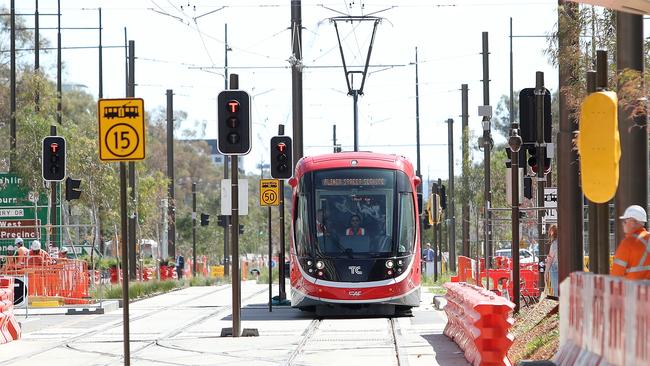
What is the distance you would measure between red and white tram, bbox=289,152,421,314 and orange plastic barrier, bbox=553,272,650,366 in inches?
525

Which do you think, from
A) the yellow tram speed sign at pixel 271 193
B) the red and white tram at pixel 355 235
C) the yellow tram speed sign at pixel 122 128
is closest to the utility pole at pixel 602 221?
the yellow tram speed sign at pixel 122 128

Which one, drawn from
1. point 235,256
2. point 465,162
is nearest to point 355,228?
A: point 235,256

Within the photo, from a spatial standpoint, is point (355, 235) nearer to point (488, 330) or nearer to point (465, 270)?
point (488, 330)

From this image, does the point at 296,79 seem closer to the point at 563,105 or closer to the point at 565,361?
the point at 563,105

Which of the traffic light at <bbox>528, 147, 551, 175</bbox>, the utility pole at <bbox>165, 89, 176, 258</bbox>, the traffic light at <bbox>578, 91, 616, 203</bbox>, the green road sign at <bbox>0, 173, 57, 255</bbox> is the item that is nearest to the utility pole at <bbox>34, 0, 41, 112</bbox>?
the green road sign at <bbox>0, 173, 57, 255</bbox>

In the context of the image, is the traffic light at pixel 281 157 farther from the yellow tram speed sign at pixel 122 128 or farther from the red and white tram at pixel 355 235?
the yellow tram speed sign at pixel 122 128

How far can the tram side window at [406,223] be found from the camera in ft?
91.2

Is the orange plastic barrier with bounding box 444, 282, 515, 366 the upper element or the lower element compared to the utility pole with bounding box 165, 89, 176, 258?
lower

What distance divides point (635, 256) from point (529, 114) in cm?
876

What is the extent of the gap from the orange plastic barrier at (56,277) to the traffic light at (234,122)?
1115 centimetres

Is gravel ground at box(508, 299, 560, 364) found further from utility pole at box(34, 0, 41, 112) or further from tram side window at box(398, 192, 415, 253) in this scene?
utility pole at box(34, 0, 41, 112)

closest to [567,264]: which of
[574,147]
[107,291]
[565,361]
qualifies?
[574,147]

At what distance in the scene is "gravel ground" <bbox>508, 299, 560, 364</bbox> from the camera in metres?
16.8

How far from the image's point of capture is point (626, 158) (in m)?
15.7
